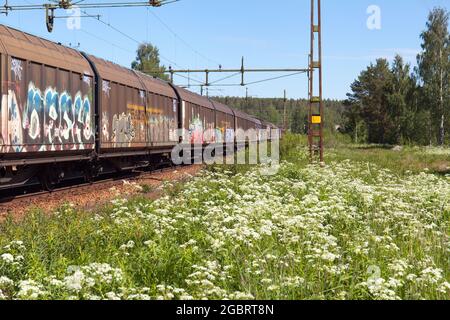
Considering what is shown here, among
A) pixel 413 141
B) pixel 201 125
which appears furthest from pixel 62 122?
pixel 413 141

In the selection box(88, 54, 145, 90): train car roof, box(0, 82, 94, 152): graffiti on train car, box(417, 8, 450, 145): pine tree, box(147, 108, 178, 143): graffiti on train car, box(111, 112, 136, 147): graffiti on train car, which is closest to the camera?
box(0, 82, 94, 152): graffiti on train car

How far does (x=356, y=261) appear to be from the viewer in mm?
5625

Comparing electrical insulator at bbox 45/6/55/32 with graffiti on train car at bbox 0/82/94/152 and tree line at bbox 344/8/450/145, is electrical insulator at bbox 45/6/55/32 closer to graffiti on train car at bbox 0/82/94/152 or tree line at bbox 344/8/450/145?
graffiti on train car at bbox 0/82/94/152

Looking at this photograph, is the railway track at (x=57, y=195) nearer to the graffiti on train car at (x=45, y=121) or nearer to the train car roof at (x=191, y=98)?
the graffiti on train car at (x=45, y=121)

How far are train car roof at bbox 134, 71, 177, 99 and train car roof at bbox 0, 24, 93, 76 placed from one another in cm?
489

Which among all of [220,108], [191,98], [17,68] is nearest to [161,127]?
[191,98]

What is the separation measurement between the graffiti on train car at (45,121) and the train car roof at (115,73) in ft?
5.58

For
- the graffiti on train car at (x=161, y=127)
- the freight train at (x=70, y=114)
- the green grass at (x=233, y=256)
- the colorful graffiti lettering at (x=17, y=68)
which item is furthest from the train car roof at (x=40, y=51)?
the graffiti on train car at (x=161, y=127)

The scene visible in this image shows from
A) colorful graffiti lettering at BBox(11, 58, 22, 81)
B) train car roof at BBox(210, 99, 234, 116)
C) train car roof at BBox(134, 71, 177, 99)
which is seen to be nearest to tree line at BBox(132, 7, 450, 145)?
train car roof at BBox(210, 99, 234, 116)

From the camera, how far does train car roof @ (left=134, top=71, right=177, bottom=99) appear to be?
65.6 ft

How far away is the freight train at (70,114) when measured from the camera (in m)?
11.0
